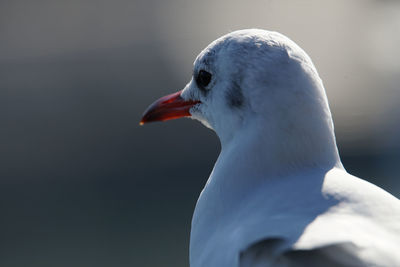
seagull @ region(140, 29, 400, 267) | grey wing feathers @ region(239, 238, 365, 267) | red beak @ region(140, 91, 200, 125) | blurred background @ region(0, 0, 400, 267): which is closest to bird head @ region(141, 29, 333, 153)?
seagull @ region(140, 29, 400, 267)

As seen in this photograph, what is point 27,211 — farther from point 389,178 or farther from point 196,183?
point 389,178

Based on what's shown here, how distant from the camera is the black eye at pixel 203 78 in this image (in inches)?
70.8

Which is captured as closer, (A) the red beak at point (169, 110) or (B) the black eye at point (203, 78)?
(B) the black eye at point (203, 78)

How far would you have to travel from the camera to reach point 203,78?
71.6 inches

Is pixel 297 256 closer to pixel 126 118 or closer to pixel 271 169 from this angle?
pixel 271 169

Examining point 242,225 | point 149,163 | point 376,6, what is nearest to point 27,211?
point 149,163

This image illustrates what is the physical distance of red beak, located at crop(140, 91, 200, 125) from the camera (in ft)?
6.49

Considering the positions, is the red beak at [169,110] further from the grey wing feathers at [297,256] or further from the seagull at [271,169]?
the grey wing feathers at [297,256]

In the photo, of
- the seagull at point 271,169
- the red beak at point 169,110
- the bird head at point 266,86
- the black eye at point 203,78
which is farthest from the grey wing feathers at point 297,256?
the red beak at point 169,110

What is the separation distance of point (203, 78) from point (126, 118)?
4.56 metres

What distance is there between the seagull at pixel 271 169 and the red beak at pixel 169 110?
0.15 m

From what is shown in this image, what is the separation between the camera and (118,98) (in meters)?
6.51

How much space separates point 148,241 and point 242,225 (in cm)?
301

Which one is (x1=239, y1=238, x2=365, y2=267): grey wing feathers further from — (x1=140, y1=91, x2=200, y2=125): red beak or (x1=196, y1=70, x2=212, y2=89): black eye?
(x1=140, y1=91, x2=200, y2=125): red beak
